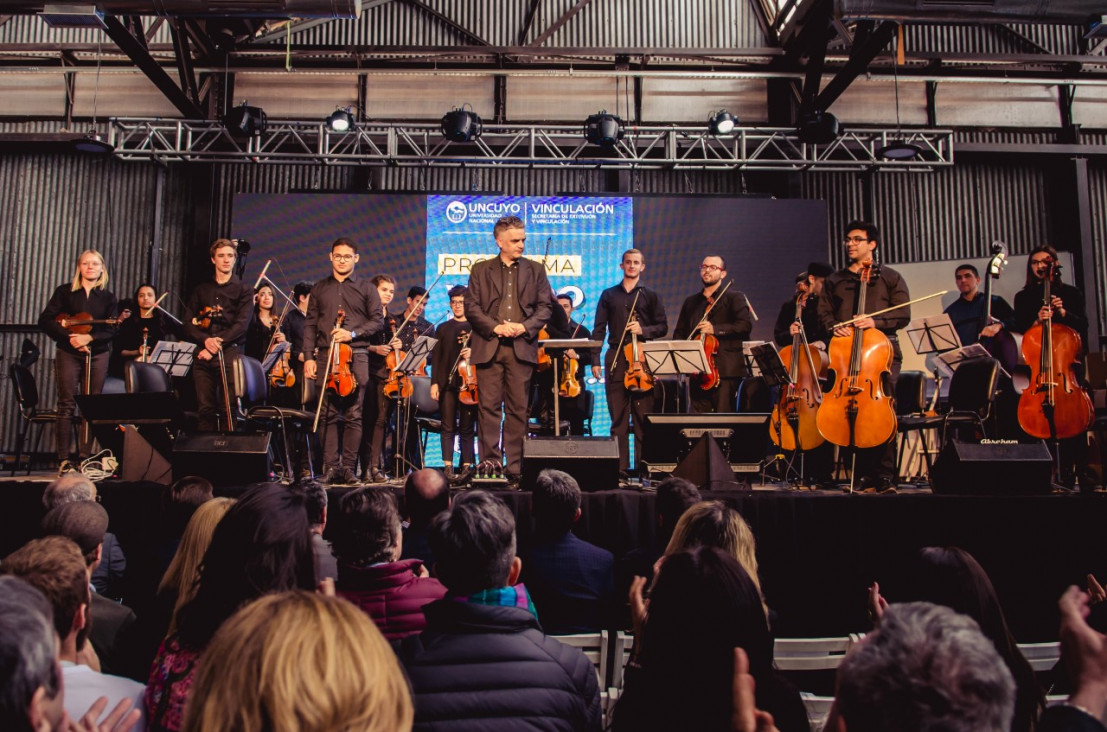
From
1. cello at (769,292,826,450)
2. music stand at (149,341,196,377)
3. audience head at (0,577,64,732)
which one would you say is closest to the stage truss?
music stand at (149,341,196,377)

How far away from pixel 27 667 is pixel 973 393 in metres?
6.48

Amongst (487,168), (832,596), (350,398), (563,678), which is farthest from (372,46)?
(563,678)

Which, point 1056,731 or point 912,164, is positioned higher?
point 912,164

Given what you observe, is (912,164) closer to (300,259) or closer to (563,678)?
(300,259)

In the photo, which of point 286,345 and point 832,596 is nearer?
point 832,596

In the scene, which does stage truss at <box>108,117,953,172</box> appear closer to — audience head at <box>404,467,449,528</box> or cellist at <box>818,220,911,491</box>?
cellist at <box>818,220,911,491</box>

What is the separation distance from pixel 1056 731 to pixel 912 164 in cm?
1033

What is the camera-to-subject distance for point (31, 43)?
1162cm

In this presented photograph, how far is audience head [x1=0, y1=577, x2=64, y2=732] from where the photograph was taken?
1.11 m

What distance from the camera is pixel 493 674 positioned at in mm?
1892

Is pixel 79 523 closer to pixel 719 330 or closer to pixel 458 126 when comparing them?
pixel 719 330

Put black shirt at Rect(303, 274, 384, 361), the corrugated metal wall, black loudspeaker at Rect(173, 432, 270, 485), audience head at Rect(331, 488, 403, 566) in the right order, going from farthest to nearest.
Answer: the corrugated metal wall
black shirt at Rect(303, 274, 384, 361)
black loudspeaker at Rect(173, 432, 270, 485)
audience head at Rect(331, 488, 403, 566)

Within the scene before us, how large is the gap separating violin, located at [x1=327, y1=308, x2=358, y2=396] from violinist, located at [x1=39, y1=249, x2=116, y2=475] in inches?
91.6

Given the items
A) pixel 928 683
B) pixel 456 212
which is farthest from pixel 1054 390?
pixel 456 212
